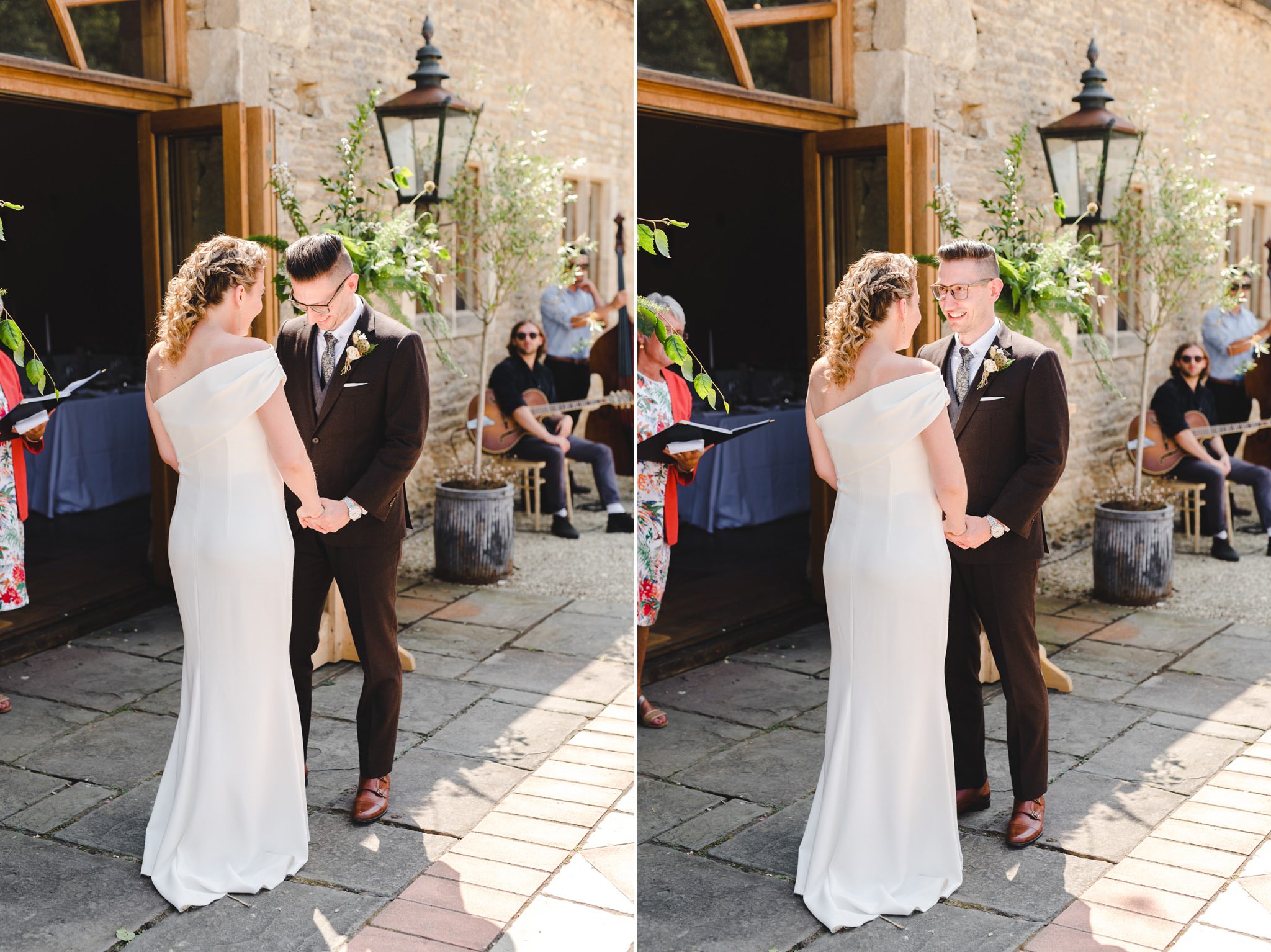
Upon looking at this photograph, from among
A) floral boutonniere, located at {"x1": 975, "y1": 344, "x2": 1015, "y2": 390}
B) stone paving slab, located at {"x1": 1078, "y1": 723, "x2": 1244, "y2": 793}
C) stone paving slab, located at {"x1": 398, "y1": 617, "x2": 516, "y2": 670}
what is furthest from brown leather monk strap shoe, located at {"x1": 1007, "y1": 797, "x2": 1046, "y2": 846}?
stone paving slab, located at {"x1": 398, "y1": 617, "x2": 516, "y2": 670}

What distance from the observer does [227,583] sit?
3.26 metres

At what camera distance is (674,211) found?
1036cm

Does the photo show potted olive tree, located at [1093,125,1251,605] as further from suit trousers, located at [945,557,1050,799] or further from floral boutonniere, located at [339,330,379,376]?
floral boutonniere, located at [339,330,379,376]

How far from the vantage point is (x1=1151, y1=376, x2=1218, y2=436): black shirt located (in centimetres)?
475

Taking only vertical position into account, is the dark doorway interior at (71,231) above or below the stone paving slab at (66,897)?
above

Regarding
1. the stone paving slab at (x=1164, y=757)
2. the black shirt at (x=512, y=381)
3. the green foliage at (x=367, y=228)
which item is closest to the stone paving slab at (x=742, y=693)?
the stone paving slab at (x=1164, y=757)

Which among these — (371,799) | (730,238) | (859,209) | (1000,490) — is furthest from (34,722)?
(730,238)

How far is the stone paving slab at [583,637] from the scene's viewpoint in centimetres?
505

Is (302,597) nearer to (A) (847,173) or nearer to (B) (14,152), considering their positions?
(A) (847,173)

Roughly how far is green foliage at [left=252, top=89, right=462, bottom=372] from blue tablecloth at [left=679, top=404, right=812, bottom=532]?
7.77ft

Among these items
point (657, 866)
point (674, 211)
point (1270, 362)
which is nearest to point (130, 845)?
point (657, 866)

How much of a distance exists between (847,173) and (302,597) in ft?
7.92

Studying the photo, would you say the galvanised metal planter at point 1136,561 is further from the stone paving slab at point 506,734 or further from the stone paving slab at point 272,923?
the stone paving slab at point 272,923

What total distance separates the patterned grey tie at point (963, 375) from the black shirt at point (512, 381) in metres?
2.64
